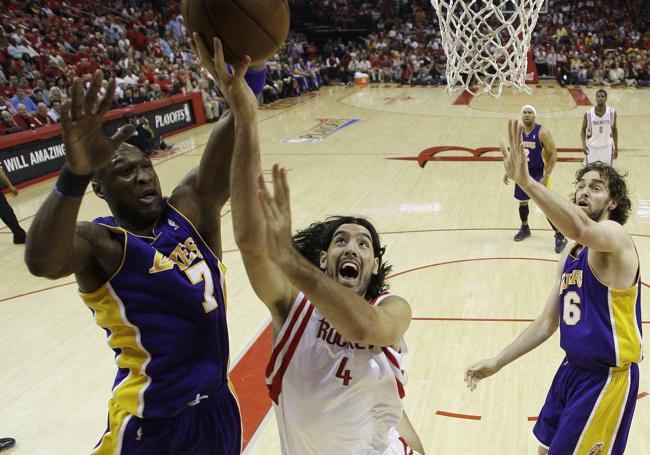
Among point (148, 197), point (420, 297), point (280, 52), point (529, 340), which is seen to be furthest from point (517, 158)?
point (280, 52)

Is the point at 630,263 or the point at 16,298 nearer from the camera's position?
the point at 630,263

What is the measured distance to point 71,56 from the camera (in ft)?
53.2

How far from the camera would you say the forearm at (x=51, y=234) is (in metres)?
1.91

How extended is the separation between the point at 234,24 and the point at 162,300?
3.09 ft

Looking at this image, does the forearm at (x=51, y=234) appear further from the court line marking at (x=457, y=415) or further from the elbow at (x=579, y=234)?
the court line marking at (x=457, y=415)

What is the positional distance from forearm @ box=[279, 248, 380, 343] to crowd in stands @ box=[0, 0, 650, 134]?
10385mm

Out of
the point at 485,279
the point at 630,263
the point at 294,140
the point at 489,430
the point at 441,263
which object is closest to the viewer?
the point at 630,263

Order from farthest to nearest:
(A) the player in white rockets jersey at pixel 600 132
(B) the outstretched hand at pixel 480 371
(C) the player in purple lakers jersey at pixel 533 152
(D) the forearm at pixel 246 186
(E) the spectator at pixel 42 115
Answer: (E) the spectator at pixel 42 115 < (A) the player in white rockets jersey at pixel 600 132 < (C) the player in purple lakers jersey at pixel 533 152 < (B) the outstretched hand at pixel 480 371 < (D) the forearm at pixel 246 186

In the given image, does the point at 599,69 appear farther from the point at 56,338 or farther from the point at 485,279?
the point at 56,338

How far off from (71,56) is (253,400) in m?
13.8

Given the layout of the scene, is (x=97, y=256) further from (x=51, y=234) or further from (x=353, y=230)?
(x=353, y=230)

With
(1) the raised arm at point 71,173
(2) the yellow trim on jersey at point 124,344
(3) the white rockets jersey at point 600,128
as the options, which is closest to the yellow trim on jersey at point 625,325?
(2) the yellow trim on jersey at point 124,344

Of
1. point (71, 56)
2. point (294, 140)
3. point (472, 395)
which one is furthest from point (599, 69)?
point (472, 395)

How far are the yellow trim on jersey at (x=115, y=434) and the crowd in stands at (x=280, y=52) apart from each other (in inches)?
383
